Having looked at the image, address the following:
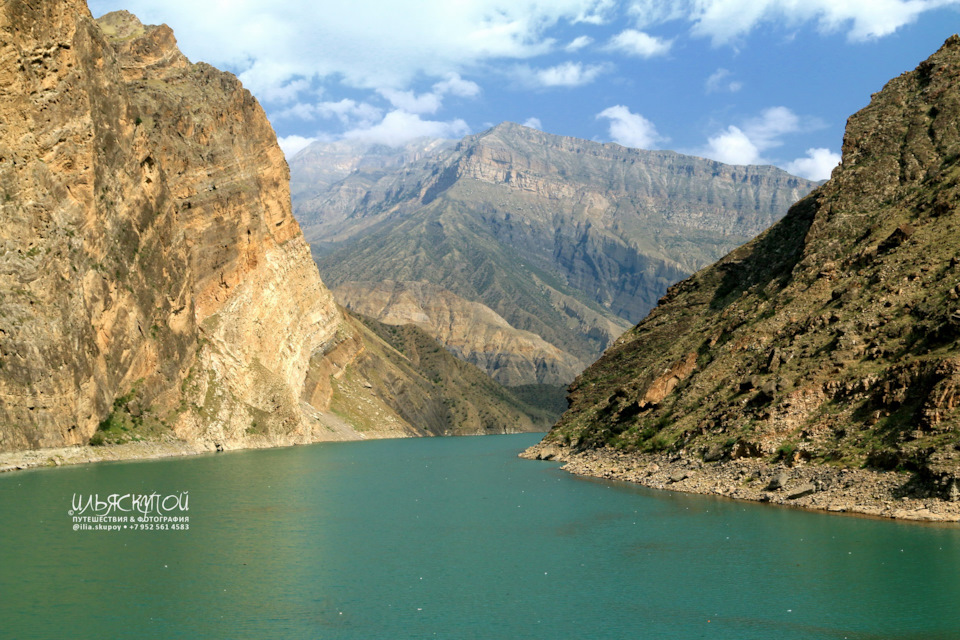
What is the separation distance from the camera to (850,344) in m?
55.4

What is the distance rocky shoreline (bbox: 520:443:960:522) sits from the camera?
41938 millimetres

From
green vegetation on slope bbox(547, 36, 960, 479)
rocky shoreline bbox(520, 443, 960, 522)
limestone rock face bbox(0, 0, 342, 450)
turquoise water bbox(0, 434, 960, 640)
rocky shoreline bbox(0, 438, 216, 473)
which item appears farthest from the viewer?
limestone rock face bbox(0, 0, 342, 450)

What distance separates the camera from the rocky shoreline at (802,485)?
4194 cm

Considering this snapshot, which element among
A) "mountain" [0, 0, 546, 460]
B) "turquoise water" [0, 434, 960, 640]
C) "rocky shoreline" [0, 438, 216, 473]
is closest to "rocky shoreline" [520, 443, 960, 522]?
"turquoise water" [0, 434, 960, 640]

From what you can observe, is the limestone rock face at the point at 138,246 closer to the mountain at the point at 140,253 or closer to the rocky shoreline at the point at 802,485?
the mountain at the point at 140,253

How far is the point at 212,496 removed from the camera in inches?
2395

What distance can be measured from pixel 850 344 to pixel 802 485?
12.1 m

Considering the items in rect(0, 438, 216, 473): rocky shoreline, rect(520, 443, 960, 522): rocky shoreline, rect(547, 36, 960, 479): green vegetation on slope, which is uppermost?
rect(547, 36, 960, 479): green vegetation on slope

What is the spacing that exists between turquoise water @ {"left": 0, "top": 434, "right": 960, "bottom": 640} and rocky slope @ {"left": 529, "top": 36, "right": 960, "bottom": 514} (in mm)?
5348

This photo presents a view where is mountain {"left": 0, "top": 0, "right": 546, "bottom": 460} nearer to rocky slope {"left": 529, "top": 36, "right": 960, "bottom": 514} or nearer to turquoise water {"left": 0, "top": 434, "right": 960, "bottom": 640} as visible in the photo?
turquoise water {"left": 0, "top": 434, "right": 960, "bottom": 640}

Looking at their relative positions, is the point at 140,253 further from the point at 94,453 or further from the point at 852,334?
the point at 852,334

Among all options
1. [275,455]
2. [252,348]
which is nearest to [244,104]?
A: [252,348]

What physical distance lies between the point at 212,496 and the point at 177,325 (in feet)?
194

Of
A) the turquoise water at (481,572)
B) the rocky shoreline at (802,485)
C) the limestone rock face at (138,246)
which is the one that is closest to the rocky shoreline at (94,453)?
the limestone rock face at (138,246)
